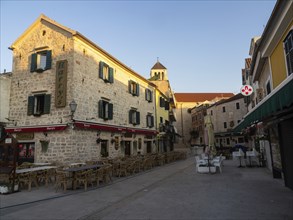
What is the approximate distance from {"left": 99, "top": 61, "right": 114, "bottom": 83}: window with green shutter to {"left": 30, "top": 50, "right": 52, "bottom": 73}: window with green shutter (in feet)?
11.5

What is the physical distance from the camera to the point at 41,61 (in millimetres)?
15375

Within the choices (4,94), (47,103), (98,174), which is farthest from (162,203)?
(4,94)

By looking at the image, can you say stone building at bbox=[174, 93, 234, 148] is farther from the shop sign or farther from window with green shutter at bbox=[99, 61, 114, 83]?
the shop sign

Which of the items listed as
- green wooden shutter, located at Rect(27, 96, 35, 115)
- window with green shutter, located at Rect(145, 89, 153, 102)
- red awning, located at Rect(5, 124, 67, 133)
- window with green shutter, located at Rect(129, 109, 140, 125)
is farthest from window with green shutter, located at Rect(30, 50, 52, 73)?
window with green shutter, located at Rect(145, 89, 153, 102)

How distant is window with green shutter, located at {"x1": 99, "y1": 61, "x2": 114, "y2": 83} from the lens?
16.6m

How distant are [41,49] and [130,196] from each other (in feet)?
39.7

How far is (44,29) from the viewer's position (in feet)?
50.6

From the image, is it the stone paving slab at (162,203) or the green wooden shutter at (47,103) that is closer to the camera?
the stone paving slab at (162,203)

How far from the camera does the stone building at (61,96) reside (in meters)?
13.6

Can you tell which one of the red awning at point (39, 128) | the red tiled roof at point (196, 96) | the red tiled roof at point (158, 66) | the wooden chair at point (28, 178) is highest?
the red tiled roof at point (158, 66)

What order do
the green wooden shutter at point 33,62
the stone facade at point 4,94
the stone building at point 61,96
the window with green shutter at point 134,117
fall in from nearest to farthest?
1. the stone building at point 61,96
2. the green wooden shutter at point 33,62
3. the stone facade at point 4,94
4. the window with green shutter at point 134,117

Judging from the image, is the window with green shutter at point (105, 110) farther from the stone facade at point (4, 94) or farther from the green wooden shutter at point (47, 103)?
the stone facade at point (4, 94)

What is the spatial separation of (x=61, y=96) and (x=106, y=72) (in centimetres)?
489

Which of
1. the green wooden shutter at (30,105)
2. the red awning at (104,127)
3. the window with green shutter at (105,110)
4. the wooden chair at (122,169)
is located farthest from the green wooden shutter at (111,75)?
the wooden chair at (122,169)
